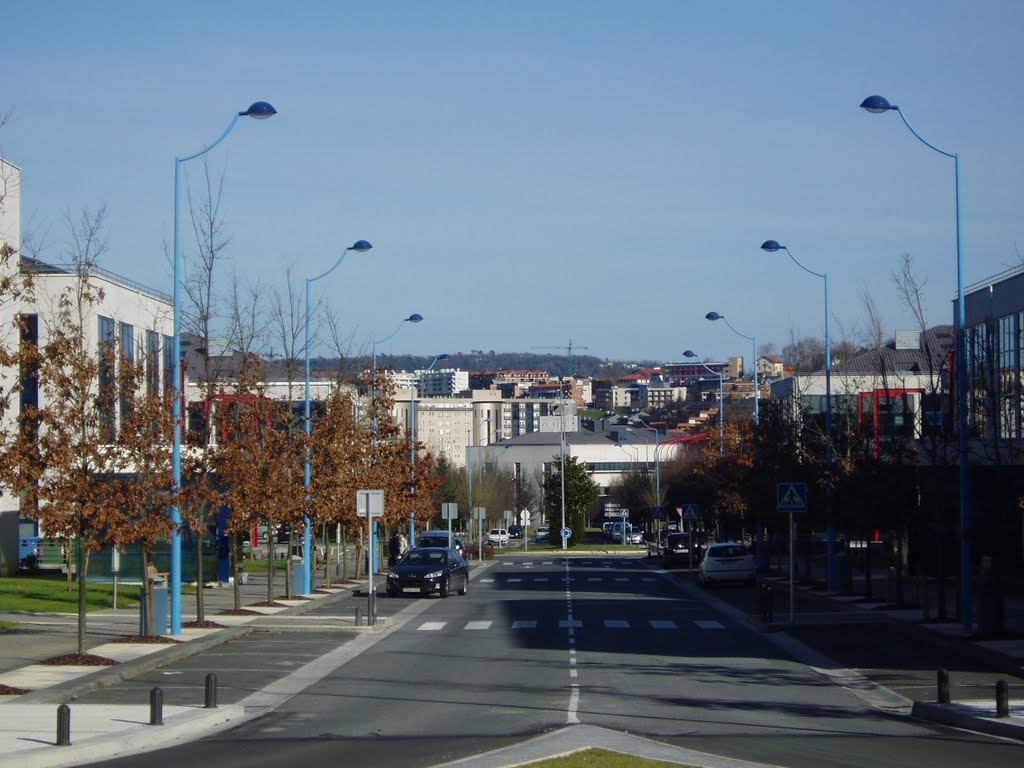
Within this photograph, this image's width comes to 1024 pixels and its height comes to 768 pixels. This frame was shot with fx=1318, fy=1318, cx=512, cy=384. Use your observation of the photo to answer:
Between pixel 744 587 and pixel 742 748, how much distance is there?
31412 mm

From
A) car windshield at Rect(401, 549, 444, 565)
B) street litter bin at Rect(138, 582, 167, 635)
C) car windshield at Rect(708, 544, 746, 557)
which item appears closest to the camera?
street litter bin at Rect(138, 582, 167, 635)

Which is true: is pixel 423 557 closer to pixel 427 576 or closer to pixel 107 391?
pixel 427 576

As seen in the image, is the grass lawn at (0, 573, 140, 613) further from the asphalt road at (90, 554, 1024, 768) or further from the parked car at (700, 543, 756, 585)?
the parked car at (700, 543, 756, 585)

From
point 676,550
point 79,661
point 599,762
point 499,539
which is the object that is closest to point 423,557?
point 676,550

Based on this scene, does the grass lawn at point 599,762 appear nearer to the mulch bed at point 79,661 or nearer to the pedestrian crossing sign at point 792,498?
the mulch bed at point 79,661

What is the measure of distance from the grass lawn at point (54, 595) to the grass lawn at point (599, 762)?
883 inches

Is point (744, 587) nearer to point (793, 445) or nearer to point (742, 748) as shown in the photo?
point (793, 445)

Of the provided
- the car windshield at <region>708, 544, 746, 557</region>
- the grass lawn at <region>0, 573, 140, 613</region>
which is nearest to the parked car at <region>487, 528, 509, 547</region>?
the car windshield at <region>708, 544, 746, 557</region>

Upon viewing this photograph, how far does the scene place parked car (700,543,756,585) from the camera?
44250 mm

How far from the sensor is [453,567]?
40812 mm

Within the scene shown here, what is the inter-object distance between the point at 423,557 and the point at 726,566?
10368 millimetres

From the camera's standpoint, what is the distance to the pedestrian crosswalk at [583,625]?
96.7 ft

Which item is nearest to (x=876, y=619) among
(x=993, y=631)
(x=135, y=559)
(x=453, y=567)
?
(x=993, y=631)

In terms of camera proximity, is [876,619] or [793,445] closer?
[876,619]
